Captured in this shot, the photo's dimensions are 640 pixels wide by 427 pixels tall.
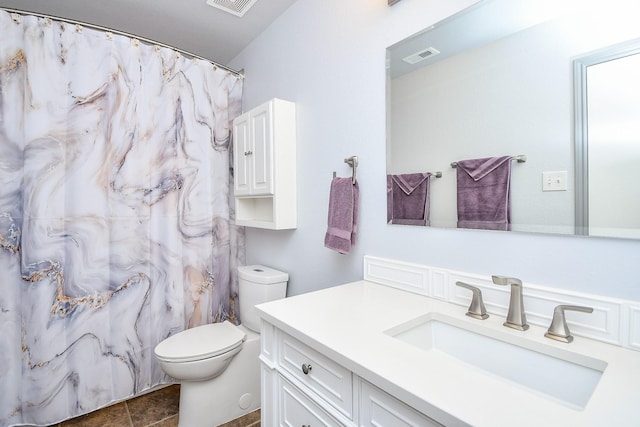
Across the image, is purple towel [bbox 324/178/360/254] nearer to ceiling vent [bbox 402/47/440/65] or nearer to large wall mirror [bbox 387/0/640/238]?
large wall mirror [bbox 387/0/640/238]

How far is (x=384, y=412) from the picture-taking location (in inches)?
27.2

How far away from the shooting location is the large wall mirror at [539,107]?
2.64 feet

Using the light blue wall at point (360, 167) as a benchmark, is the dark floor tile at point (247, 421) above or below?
below

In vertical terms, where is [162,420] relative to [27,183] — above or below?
below

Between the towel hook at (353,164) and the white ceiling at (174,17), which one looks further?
the white ceiling at (174,17)

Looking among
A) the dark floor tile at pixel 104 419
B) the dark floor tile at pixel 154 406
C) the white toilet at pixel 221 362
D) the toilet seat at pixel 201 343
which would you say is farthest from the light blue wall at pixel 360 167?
the dark floor tile at pixel 104 419

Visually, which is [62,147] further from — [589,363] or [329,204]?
[589,363]

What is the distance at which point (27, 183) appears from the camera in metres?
1.58

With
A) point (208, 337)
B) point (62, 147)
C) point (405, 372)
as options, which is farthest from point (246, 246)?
point (405, 372)

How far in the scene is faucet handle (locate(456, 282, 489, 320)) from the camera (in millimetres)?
993

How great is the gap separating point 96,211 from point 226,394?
4.04 ft

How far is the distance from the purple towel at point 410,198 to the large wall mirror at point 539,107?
26 mm

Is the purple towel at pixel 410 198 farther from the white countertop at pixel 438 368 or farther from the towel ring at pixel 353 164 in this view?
the white countertop at pixel 438 368

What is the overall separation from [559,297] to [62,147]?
88.2 inches
